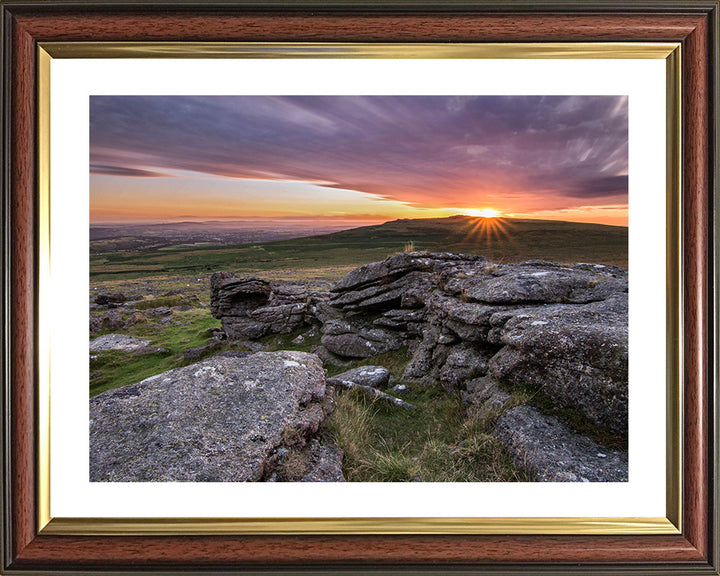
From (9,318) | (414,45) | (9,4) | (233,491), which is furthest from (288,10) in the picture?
(233,491)

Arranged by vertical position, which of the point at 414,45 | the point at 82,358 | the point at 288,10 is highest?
the point at 288,10

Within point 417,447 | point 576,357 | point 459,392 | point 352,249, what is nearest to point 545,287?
point 576,357

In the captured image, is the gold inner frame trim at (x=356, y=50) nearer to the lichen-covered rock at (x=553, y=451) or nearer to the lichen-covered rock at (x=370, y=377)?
the lichen-covered rock at (x=553, y=451)

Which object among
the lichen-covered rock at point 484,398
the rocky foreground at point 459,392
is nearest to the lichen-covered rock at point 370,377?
the rocky foreground at point 459,392

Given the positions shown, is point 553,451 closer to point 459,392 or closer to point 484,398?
point 484,398

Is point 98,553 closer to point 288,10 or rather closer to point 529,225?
point 288,10

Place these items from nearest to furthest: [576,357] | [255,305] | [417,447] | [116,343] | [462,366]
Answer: [576,357]
[417,447]
[462,366]
[116,343]
[255,305]

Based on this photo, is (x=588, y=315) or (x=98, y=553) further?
(x=588, y=315)

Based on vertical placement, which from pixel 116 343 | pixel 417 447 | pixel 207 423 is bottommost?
pixel 116 343
